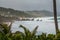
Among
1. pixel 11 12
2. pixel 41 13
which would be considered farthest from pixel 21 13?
pixel 41 13

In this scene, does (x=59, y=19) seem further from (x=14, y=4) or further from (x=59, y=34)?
(x=59, y=34)

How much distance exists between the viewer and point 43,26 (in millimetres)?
2299

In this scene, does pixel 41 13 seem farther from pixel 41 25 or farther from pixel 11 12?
pixel 11 12

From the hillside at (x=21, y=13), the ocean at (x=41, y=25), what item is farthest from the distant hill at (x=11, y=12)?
the ocean at (x=41, y=25)

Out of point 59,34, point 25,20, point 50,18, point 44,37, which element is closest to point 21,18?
point 25,20

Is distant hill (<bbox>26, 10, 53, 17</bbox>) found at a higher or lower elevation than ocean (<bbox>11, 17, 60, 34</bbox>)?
higher

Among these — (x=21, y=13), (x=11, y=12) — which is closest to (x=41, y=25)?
(x=21, y=13)

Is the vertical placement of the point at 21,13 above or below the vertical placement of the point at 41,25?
above

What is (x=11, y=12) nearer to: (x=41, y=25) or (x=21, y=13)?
(x=21, y=13)

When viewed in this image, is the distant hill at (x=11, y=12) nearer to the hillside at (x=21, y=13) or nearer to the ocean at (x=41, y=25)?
the hillside at (x=21, y=13)

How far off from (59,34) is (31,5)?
0.89 metres

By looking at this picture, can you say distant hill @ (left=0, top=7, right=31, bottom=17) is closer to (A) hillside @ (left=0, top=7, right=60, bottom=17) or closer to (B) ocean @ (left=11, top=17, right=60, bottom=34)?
(A) hillside @ (left=0, top=7, right=60, bottom=17)

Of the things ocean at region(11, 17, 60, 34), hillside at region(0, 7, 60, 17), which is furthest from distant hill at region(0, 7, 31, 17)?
ocean at region(11, 17, 60, 34)

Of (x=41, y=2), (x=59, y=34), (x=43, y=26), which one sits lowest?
(x=43, y=26)
